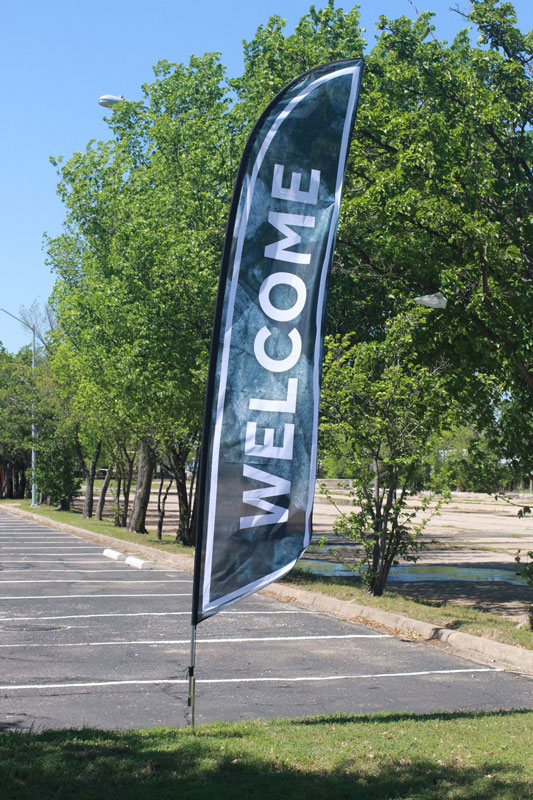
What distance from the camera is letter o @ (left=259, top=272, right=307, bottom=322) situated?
20.3ft

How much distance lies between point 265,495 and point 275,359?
102 cm

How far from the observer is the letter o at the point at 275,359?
612 centimetres

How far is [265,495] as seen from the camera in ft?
19.8

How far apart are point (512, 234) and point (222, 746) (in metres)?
8.76

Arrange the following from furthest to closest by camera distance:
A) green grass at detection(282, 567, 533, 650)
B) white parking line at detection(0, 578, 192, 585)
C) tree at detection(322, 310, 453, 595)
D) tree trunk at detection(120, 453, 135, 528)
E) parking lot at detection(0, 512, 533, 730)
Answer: tree trunk at detection(120, 453, 135, 528) < white parking line at detection(0, 578, 192, 585) < tree at detection(322, 310, 453, 595) < green grass at detection(282, 567, 533, 650) < parking lot at detection(0, 512, 533, 730)

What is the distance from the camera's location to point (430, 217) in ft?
36.2

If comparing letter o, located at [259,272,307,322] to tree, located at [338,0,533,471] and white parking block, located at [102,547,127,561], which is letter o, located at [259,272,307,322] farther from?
white parking block, located at [102,547,127,561]

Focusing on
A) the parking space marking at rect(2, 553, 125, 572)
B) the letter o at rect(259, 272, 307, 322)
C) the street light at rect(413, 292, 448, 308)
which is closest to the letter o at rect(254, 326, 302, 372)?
the letter o at rect(259, 272, 307, 322)

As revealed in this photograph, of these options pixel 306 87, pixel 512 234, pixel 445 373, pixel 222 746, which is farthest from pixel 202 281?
pixel 222 746

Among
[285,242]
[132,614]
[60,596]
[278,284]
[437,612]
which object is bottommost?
[60,596]

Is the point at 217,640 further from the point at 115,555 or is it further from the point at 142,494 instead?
the point at 142,494

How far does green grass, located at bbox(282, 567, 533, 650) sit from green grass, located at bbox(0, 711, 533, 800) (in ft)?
14.3

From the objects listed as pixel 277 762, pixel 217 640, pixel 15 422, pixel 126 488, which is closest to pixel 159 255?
pixel 217 640

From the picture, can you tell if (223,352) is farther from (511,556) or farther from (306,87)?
(511,556)
